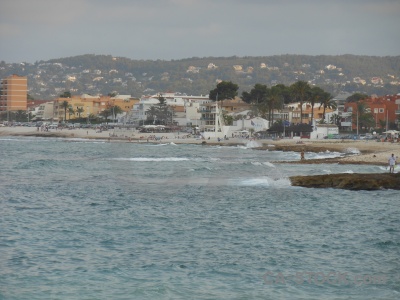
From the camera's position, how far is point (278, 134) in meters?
114

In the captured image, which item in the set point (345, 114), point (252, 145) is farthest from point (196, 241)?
point (345, 114)

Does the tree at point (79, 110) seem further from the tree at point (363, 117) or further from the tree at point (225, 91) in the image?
the tree at point (363, 117)

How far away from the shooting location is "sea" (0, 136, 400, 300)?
1842 cm

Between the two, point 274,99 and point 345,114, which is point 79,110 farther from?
point 345,114

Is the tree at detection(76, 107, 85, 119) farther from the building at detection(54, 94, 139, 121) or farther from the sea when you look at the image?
the sea

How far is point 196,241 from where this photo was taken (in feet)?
79.0

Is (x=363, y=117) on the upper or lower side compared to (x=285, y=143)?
upper

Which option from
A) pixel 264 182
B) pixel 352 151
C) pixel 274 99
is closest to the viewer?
pixel 264 182

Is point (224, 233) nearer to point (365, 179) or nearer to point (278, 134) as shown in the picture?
point (365, 179)

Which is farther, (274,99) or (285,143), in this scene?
(274,99)

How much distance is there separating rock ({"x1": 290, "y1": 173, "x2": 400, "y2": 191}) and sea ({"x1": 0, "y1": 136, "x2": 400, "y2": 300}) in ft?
2.96

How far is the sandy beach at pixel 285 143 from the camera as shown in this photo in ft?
208

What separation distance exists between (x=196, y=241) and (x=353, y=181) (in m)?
18.1

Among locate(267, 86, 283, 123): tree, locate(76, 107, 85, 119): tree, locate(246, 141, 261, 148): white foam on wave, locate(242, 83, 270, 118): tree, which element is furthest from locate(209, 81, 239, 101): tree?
locate(76, 107, 85, 119): tree
